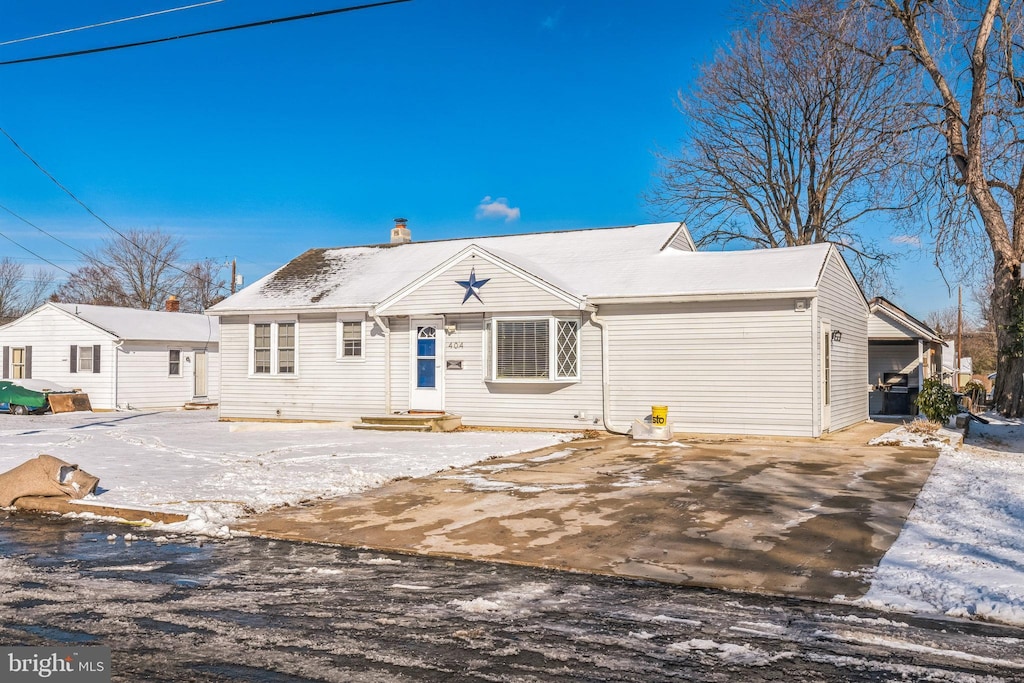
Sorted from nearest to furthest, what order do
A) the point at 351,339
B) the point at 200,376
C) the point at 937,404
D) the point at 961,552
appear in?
the point at 961,552, the point at 937,404, the point at 351,339, the point at 200,376

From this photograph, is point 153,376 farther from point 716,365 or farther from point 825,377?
point 825,377

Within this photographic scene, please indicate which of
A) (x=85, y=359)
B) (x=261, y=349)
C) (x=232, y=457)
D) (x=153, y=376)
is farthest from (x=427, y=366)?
(x=85, y=359)

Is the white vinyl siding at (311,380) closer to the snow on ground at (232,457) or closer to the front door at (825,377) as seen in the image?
the snow on ground at (232,457)

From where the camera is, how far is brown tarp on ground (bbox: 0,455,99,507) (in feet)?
29.8

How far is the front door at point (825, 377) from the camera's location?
15.0m

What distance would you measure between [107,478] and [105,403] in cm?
1854

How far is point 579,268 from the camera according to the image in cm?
1808

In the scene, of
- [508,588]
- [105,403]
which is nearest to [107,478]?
[508,588]

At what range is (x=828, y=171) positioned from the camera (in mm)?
29047

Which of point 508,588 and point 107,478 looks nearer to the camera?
point 508,588

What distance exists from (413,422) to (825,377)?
8699mm

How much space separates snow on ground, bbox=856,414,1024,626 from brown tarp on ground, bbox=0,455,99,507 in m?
8.41

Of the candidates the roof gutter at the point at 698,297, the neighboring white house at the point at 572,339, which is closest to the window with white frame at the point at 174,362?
the neighboring white house at the point at 572,339

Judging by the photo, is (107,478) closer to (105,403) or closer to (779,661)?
(779,661)
